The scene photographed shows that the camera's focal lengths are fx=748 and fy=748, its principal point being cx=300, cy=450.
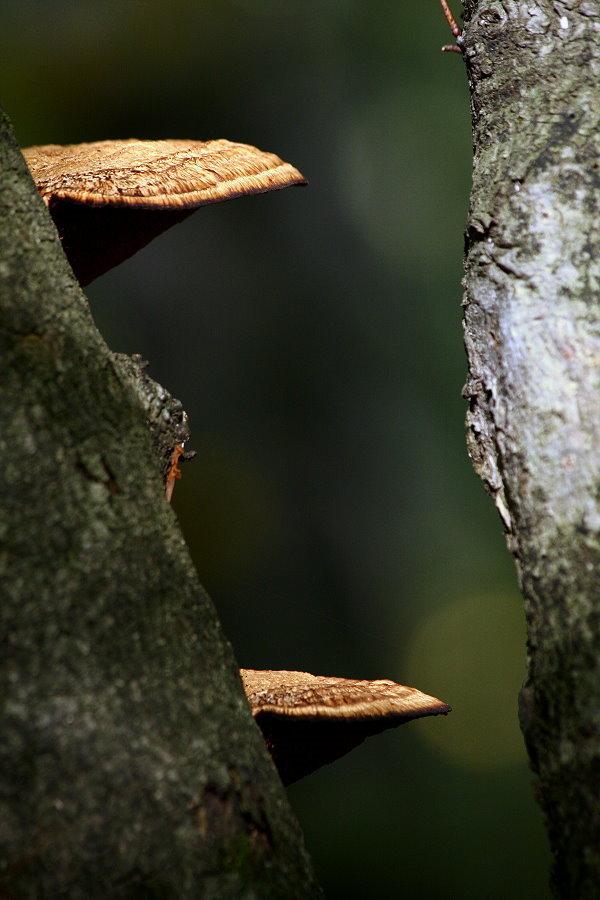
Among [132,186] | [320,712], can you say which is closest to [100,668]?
[320,712]

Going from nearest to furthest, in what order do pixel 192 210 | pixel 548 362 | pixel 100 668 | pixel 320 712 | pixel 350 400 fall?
1. pixel 100 668
2. pixel 548 362
3. pixel 320 712
4. pixel 192 210
5. pixel 350 400

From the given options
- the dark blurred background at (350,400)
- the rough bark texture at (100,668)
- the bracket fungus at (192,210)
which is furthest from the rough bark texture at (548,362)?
the dark blurred background at (350,400)

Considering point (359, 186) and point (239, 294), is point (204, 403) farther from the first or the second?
point (359, 186)

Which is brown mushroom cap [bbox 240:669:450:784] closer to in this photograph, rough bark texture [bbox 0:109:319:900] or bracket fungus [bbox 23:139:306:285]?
rough bark texture [bbox 0:109:319:900]

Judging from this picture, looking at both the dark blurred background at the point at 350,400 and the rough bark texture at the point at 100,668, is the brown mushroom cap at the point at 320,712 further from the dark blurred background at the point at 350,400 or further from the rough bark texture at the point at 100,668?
the dark blurred background at the point at 350,400

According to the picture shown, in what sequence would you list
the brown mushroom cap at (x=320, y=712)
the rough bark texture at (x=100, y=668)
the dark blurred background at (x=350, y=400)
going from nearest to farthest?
the rough bark texture at (x=100, y=668) → the brown mushroom cap at (x=320, y=712) → the dark blurred background at (x=350, y=400)

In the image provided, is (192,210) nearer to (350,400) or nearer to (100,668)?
(100,668)
